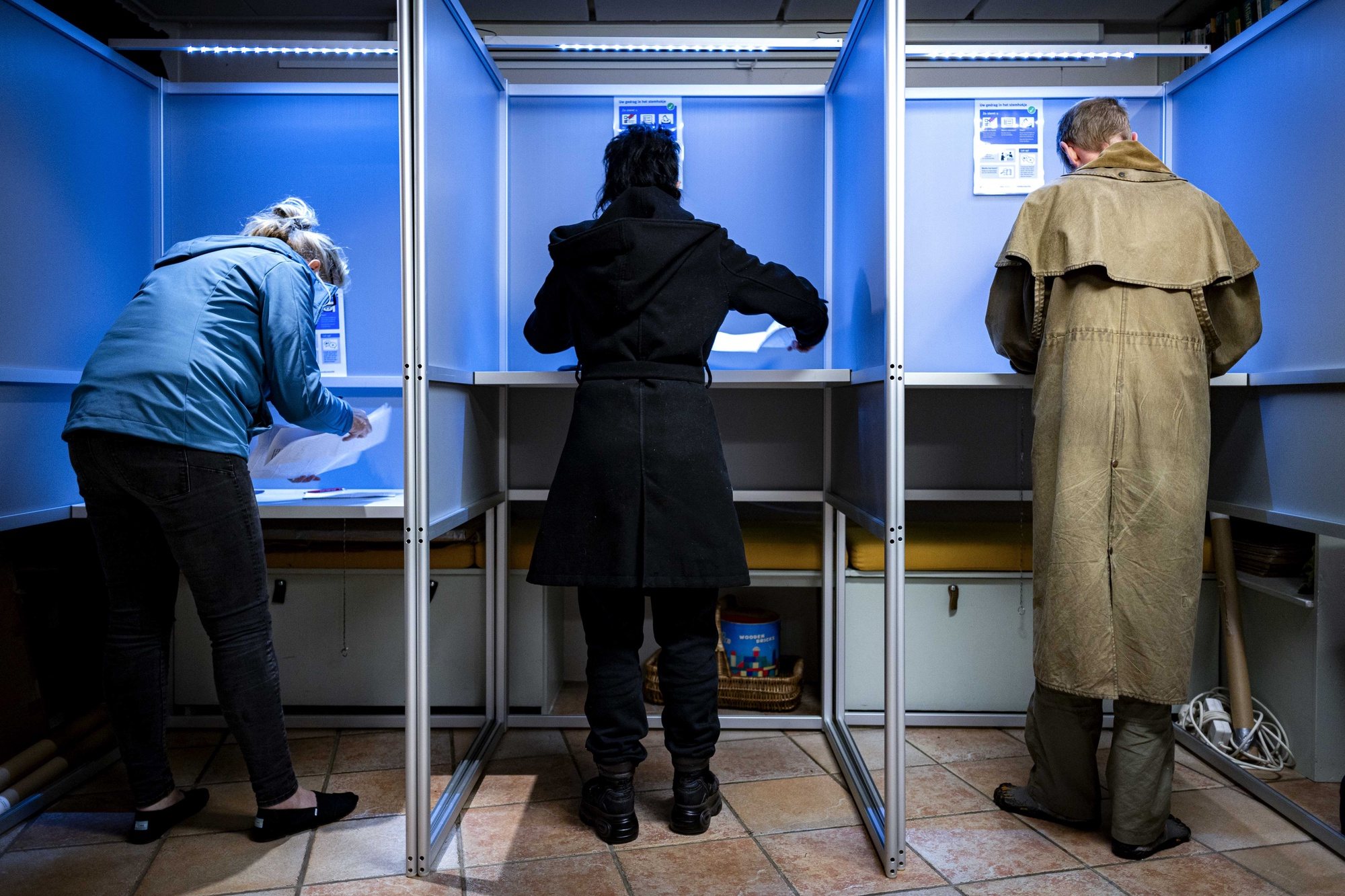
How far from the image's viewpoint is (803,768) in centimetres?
235

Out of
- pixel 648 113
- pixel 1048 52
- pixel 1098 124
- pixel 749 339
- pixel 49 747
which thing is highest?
pixel 1048 52

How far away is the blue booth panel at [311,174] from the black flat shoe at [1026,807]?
6.31ft

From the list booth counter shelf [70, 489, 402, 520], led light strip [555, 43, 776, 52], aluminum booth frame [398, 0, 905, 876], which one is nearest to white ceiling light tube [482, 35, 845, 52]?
led light strip [555, 43, 776, 52]

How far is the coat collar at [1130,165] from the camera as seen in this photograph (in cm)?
187

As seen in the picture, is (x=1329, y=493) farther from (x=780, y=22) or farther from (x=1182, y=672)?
(x=780, y=22)

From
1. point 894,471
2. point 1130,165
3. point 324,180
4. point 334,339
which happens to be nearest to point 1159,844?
point 894,471

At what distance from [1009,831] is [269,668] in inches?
62.7

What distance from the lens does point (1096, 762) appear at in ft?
6.34

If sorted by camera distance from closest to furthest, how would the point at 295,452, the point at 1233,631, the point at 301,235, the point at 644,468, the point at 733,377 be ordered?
the point at 644,468, the point at 301,235, the point at 733,377, the point at 1233,631, the point at 295,452

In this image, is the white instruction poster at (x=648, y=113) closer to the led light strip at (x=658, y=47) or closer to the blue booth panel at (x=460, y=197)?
the led light strip at (x=658, y=47)

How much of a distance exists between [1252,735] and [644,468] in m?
1.71

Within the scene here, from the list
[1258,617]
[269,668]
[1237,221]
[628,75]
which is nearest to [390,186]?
[628,75]

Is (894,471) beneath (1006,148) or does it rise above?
beneath

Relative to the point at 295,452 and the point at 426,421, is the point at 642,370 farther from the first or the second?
the point at 295,452
